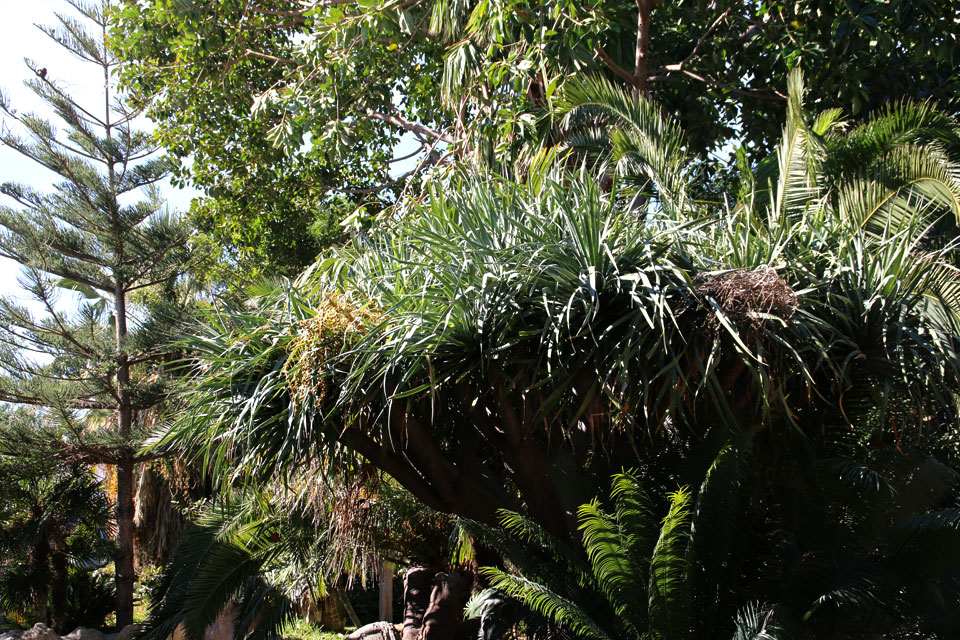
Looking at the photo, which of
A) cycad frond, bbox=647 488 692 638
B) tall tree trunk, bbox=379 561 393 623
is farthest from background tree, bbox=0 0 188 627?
cycad frond, bbox=647 488 692 638

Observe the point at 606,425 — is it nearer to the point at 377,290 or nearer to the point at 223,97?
the point at 377,290

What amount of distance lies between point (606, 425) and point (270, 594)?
4040 millimetres

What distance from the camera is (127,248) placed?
43.4ft

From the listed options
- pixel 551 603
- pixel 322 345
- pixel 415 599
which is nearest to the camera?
pixel 551 603

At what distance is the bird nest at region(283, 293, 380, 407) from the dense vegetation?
0.07ft

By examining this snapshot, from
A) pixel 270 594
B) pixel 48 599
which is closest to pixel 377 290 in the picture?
pixel 270 594

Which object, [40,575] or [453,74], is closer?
[453,74]

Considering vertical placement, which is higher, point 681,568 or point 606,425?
point 606,425

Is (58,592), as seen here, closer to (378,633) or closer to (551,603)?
(378,633)

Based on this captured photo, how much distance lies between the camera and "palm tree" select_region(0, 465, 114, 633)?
12.0 meters

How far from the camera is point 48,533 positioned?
12.4m

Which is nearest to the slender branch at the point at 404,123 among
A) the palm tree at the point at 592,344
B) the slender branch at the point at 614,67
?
the slender branch at the point at 614,67

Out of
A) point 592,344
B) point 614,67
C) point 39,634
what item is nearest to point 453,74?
point 614,67

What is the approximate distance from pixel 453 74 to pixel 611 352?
177 inches
